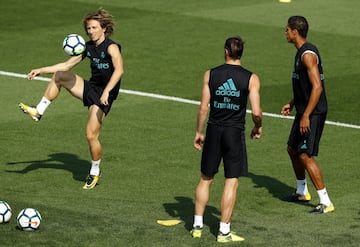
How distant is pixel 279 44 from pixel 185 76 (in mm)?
4297

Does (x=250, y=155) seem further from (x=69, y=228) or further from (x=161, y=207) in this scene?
(x=69, y=228)

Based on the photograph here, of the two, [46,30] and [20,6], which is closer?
[46,30]

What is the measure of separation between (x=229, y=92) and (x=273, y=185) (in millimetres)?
3634

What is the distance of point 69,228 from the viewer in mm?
15266

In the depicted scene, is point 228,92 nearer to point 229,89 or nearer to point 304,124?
point 229,89

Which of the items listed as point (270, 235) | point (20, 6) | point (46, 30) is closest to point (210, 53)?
point (46, 30)

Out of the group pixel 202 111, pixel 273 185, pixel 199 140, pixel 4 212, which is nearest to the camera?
pixel 202 111

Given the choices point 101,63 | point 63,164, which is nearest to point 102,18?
point 101,63

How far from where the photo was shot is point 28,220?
14953mm

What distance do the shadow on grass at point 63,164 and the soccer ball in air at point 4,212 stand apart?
118 inches

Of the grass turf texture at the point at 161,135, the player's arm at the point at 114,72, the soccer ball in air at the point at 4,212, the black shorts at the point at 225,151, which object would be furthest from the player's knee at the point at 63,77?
the black shorts at the point at 225,151

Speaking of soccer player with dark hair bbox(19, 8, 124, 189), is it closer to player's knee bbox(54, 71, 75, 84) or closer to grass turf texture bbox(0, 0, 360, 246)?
player's knee bbox(54, 71, 75, 84)

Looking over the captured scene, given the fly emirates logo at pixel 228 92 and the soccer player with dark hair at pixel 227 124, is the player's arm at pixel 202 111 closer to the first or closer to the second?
the soccer player with dark hair at pixel 227 124

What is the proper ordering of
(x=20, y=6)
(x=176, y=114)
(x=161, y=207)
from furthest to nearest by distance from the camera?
(x=20, y=6), (x=176, y=114), (x=161, y=207)
